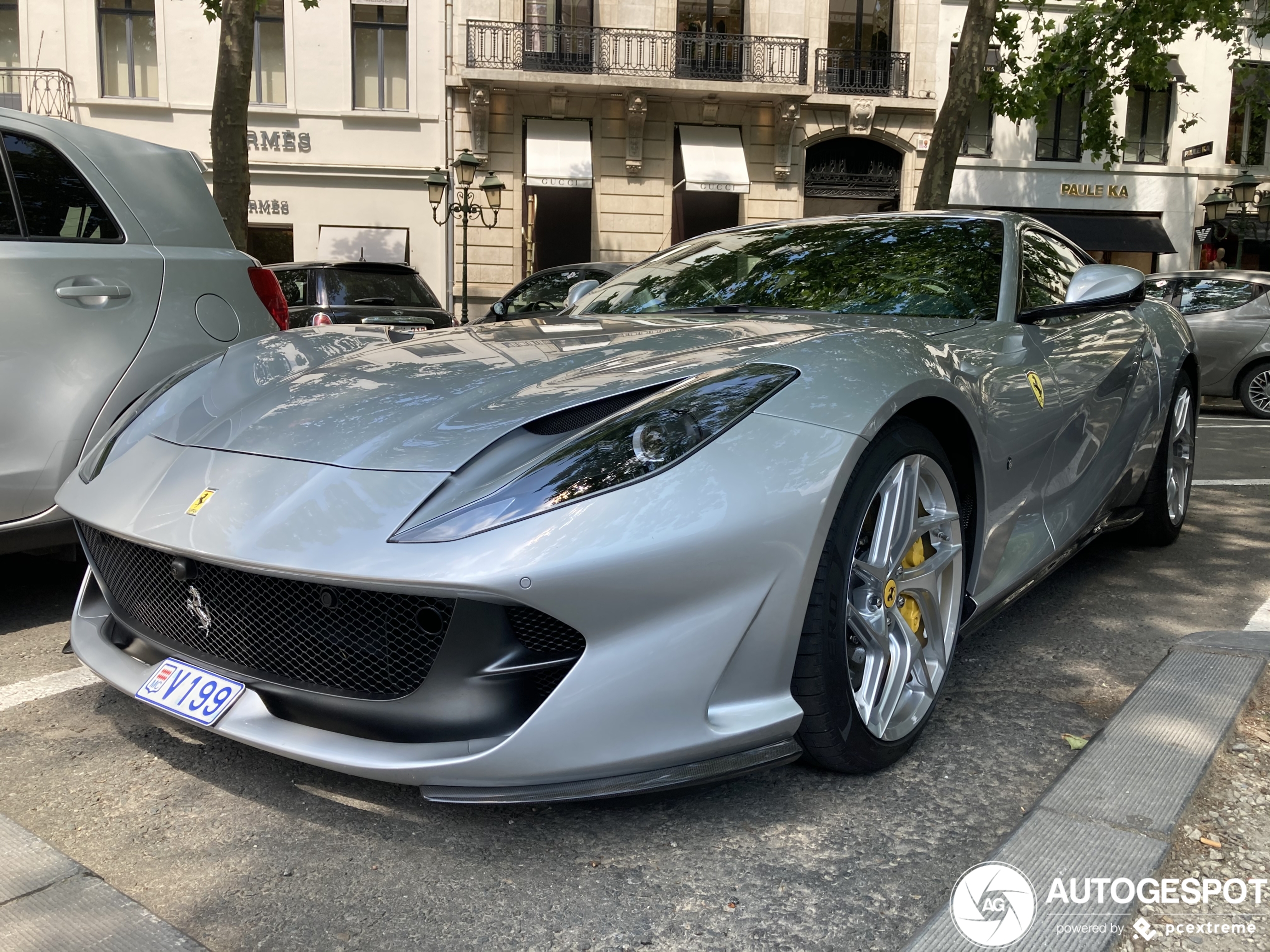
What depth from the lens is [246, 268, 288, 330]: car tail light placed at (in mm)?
4020

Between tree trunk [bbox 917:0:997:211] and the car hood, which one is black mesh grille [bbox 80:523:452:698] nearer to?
the car hood

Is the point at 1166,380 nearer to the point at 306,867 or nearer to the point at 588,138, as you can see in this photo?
the point at 306,867

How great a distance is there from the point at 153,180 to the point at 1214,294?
11709mm

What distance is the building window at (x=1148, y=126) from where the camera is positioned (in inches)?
907

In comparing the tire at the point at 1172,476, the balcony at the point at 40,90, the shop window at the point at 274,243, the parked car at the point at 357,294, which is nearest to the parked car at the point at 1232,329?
the parked car at the point at 357,294

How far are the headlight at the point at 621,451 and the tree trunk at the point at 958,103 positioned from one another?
34.5 ft

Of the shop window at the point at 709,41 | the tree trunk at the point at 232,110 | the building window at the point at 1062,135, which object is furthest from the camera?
the building window at the point at 1062,135

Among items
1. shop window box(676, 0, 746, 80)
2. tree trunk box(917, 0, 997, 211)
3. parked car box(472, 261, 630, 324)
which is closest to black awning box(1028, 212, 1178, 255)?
shop window box(676, 0, 746, 80)

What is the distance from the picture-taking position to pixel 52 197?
3465mm

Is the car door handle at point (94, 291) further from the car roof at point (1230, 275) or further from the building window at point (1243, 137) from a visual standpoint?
the building window at point (1243, 137)

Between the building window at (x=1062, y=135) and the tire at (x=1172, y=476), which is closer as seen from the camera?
the tire at (x=1172, y=476)

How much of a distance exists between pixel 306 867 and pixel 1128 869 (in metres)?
1.41

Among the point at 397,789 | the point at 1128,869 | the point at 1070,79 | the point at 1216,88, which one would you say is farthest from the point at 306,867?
the point at 1216,88

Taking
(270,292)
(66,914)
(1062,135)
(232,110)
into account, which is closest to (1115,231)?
(1062,135)
